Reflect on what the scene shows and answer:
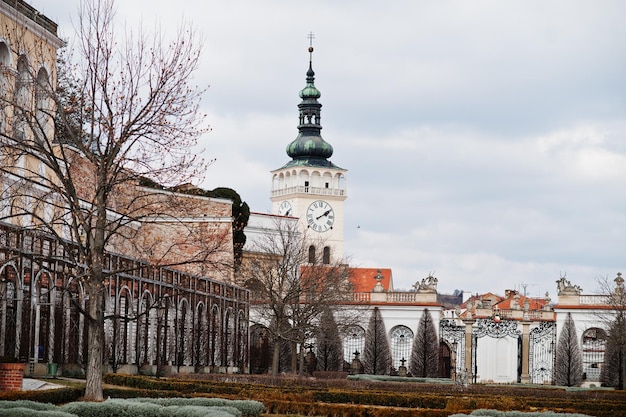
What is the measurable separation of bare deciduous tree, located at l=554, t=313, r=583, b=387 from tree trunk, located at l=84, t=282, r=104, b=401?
1591 inches

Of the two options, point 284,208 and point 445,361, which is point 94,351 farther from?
point 284,208

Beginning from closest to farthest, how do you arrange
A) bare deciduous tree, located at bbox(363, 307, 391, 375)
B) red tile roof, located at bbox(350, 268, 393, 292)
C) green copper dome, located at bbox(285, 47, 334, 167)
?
bare deciduous tree, located at bbox(363, 307, 391, 375), red tile roof, located at bbox(350, 268, 393, 292), green copper dome, located at bbox(285, 47, 334, 167)

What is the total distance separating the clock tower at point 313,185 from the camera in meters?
116

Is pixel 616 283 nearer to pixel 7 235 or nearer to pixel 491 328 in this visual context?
pixel 491 328

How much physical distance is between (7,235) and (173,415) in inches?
413

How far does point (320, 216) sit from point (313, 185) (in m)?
3.36

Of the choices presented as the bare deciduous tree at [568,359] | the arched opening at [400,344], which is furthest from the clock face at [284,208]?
the bare deciduous tree at [568,359]

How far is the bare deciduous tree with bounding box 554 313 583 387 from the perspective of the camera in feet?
202

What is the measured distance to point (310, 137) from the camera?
116938 millimetres

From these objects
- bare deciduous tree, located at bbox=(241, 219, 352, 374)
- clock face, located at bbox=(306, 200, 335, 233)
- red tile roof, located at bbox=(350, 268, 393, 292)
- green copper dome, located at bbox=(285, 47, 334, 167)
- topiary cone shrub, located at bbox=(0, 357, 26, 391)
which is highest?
green copper dome, located at bbox=(285, 47, 334, 167)

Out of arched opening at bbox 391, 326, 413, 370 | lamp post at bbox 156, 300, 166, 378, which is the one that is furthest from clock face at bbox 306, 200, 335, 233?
lamp post at bbox 156, 300, 166, 378

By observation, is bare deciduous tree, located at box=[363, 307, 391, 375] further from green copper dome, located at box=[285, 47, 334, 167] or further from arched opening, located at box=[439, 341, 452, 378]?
green copper dome, located at box=[285, 47, 334, 167]

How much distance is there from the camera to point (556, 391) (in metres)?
37.9

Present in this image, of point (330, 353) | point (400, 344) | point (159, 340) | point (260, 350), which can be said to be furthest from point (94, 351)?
point (400, 344)
